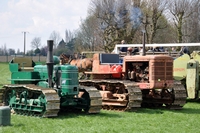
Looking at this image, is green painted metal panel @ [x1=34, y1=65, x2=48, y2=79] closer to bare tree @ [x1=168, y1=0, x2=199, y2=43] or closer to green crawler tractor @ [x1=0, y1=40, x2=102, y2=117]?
green crawler tractor @ [x1=0, y1=40, x2=102, y2=117]

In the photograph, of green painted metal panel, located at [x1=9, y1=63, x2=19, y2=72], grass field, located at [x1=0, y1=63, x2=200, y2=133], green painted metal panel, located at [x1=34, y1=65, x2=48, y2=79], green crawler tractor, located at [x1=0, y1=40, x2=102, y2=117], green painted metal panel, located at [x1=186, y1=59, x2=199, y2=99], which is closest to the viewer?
grass field, located at [x1=0, y1=63, x2=200, y2=133]

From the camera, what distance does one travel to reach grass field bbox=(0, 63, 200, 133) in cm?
1018

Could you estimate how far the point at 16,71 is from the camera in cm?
1391

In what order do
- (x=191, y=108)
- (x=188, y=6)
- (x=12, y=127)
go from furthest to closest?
(x=188, y=6)
(x=191, y=108)
(x=12, y=127)

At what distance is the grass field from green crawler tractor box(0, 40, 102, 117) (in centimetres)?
36

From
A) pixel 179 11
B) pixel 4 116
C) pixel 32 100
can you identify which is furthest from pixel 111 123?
pixel 179 11

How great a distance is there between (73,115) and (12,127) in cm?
265

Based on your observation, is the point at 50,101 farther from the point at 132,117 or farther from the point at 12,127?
the point at 132,117

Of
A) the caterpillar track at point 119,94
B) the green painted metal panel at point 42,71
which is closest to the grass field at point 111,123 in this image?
the caterpillar track at point 119,94

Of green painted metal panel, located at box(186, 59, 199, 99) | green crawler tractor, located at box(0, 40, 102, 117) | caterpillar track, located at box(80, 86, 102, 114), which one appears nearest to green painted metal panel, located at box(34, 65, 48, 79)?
green crawler tractor, located at box(0, 40, 102, 117)

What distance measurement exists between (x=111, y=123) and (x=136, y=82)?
358 centimetres

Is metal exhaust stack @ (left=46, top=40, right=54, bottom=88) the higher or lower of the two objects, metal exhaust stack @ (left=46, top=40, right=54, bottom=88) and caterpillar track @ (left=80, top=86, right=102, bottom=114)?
the higher

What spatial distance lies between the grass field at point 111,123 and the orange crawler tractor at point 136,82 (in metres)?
0.71

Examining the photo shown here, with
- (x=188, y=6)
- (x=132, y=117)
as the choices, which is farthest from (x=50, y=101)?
(x=188, y=6)
